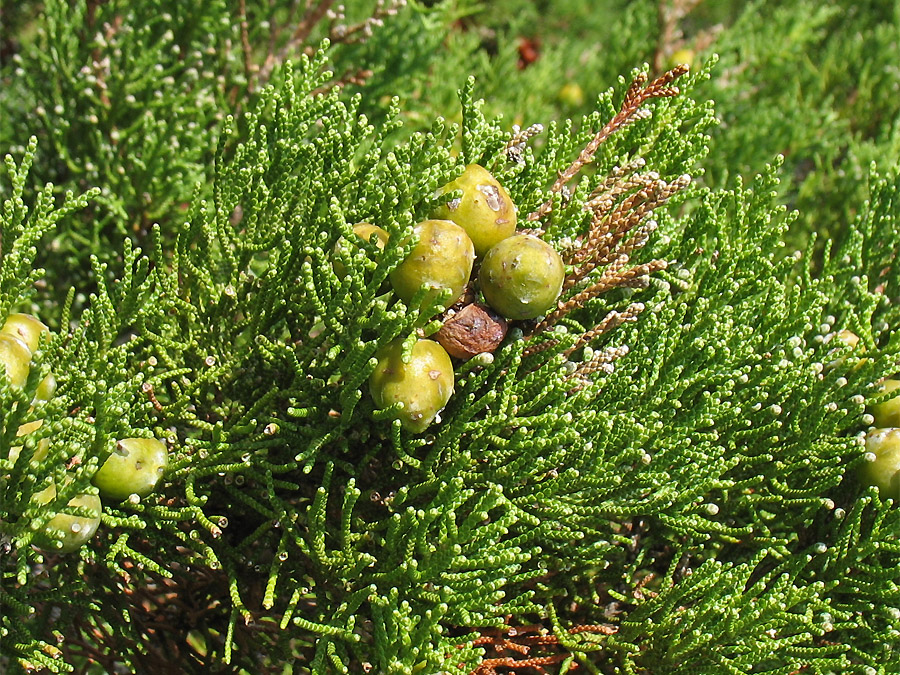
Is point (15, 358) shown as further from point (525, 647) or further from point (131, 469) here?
point (525, 647)

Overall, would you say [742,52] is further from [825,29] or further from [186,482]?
[186,482]

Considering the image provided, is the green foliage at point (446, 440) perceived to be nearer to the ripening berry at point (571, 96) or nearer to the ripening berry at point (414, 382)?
the ripening berry at point (414, 382)

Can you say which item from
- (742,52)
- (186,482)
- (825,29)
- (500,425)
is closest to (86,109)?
(186,482)

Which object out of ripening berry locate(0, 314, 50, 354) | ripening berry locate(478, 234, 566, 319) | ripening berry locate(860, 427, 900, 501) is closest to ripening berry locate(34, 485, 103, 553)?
ripening berry locate(0, 314, 50, 354)

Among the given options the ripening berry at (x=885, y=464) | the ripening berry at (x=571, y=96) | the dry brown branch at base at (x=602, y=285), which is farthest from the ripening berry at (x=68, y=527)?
the ripening berry at (x=571, y=96)

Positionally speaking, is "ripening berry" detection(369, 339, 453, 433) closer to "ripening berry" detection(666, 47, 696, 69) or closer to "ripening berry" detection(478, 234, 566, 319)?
"ripening berry" detection(478, 234, 566, 319)

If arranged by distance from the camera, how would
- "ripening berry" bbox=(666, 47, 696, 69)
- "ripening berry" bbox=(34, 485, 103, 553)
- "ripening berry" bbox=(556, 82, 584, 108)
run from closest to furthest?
"ripening berry" bbox=(34, 485, 103, 553), "ripening berry" bbox=(666, 47, 696, 69), "ripening berry" bbox=(556, 82, 584, 108)

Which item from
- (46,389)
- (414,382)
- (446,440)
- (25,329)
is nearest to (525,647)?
(446,440)
